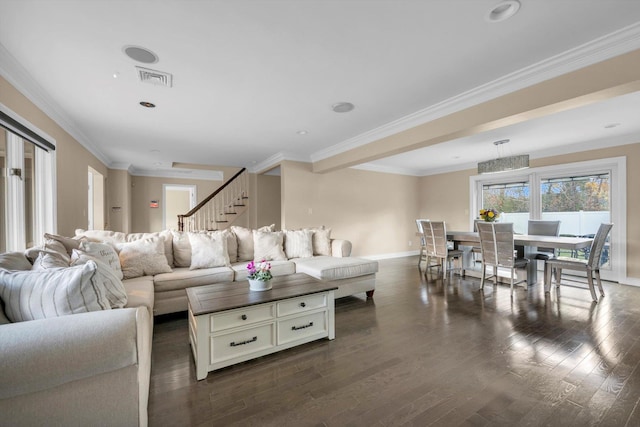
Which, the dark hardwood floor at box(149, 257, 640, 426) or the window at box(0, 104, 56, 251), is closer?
the dark hardwood floor at box(149, 257, 640, 426)

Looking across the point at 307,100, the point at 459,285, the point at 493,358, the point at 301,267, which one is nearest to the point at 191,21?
the point at 307,100

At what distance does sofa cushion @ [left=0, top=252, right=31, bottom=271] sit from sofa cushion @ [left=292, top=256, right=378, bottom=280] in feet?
8.37

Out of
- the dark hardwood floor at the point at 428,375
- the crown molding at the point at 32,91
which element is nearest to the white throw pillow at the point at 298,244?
the dark hardwood floor at the point at 428,375

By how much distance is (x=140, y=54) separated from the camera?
86.8 inches

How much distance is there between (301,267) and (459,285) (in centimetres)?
267

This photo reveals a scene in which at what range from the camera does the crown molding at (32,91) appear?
2252mm

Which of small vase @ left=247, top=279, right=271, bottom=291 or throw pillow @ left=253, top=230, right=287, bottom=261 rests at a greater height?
throw pillow @ left=253, top=230, right=287, bottom=261

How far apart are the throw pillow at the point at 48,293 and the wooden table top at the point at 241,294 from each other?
68 centimetres

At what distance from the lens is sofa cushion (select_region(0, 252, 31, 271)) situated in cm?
154

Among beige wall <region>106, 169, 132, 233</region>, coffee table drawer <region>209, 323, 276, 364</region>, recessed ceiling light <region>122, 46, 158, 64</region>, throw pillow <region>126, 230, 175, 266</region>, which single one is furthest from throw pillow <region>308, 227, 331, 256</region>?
beige wall <region>106, 169, 132, 233</region>

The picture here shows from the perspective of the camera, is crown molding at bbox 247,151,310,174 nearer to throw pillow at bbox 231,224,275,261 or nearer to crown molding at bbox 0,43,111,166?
throw pillow at bbox 231,224,275,261

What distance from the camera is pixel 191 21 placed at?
1.84m

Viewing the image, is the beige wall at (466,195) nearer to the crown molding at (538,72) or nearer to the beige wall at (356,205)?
the beige wall at (356,205)

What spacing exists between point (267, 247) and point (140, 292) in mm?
1758
